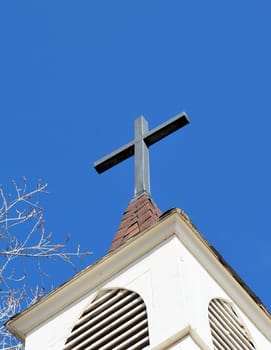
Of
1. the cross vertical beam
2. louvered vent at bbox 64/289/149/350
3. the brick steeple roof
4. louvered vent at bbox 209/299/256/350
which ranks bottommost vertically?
louvered vent at bbox 209/299/256/350

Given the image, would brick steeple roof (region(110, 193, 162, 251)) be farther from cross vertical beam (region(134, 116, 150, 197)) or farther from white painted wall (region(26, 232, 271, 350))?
white painted wall (region(26, 232, 271, 350))

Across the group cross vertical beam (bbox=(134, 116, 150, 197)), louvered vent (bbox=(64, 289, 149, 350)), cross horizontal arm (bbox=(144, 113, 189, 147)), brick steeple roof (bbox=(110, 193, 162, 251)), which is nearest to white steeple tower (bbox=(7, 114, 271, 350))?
louvered vent (bbox=(64, 289, 149, 350))

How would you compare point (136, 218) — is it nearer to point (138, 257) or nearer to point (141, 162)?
point (141, 162)

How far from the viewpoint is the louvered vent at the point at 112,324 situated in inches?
345

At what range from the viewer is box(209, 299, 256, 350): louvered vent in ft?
29.2

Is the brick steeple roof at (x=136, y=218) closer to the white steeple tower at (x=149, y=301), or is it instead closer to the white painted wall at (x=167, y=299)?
the white steeple tower at (x=149, y=301)

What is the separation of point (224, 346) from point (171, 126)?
383 cm

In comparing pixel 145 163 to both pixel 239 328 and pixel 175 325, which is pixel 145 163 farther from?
pixel 175 325

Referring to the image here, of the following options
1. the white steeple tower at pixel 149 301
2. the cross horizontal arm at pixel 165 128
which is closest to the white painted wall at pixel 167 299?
the white steeple tower at pixel 149 301

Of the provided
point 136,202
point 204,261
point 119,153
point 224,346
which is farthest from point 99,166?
point 224,346

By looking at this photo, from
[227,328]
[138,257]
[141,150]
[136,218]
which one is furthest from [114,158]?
[227,328]

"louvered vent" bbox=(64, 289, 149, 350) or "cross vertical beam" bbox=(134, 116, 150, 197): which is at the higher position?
"cross vertical beam" bbox=(134, 116, 150, 197)

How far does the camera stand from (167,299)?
8.81 meters

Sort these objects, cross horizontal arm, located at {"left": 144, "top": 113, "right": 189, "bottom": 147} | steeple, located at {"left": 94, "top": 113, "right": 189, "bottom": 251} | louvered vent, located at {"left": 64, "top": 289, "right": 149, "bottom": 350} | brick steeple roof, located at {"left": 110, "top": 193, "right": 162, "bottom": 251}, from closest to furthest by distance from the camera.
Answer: louvered vent, located at {"left": 64, "top": 289, "right": 149, "bottom": 350} → brick steeple roof, located at {"left": 110, "top": 193, "right": 162, "bottom": 251} → steeple, located at {"left": 94, "top": 113, "right": 189, "bottom": 251} → cross horizontal arm, located at {"left": 144, "top": 113, "right": 189, "bottom": 147}
